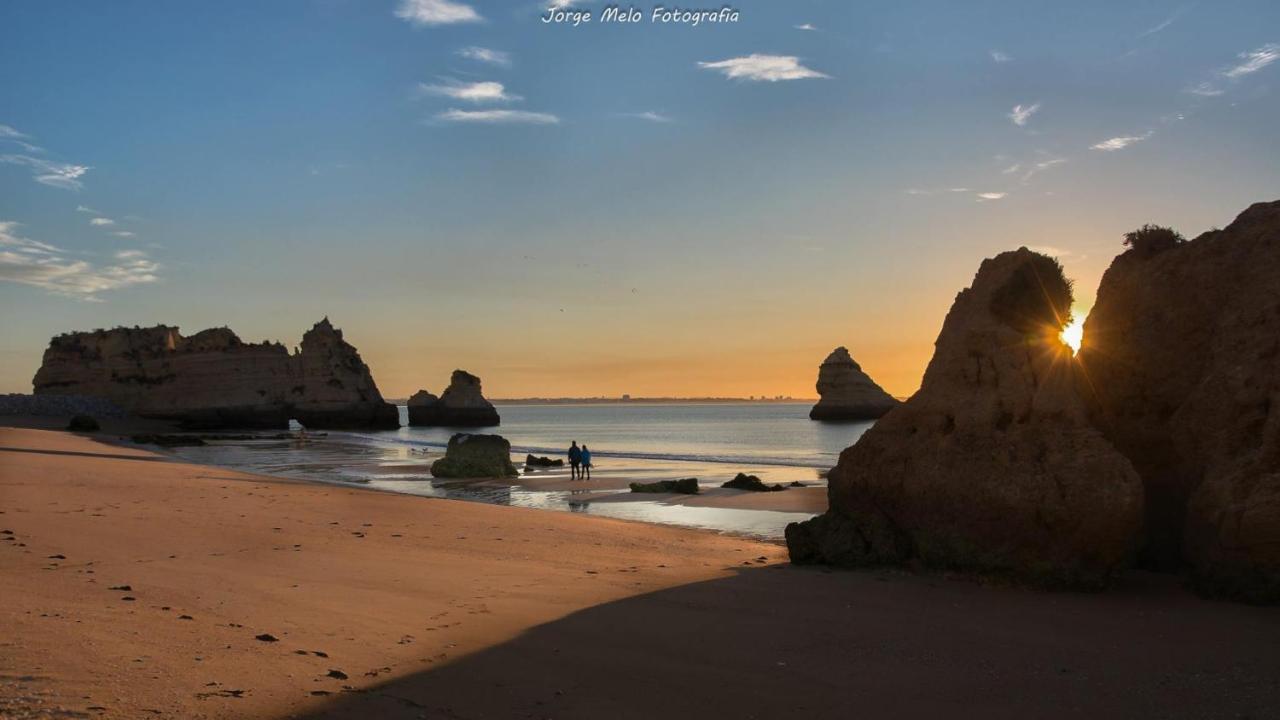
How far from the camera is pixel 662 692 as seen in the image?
22.2 feet

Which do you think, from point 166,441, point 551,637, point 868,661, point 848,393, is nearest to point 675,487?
point 551,637

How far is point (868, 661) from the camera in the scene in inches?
310

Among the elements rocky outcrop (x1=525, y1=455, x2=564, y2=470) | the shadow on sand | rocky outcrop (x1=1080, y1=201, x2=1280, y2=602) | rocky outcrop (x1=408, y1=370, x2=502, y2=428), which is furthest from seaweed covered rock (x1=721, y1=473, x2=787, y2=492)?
rocky outcrop (x1=408, y1=370, x2=502, y2=428)

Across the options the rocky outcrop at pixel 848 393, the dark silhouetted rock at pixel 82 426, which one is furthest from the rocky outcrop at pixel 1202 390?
the rocky outcrop at pixel 848 393

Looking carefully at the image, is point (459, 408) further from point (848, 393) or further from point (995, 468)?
point (995, 468)

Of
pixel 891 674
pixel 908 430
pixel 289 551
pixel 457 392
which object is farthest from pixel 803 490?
pixel 457 392

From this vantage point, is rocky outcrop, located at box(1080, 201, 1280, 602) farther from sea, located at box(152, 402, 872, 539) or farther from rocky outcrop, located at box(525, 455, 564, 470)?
rocky outcrop, located at box(525, 455, 564, 470)

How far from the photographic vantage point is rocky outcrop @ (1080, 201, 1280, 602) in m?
9.86

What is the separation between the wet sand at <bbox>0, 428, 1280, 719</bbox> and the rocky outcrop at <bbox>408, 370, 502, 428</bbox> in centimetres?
11112

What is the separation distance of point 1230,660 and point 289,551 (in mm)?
11384

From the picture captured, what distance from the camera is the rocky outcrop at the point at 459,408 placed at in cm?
12412

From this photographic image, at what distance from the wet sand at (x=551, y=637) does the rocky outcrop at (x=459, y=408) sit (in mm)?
111116

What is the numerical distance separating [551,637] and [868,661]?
293 centimetres

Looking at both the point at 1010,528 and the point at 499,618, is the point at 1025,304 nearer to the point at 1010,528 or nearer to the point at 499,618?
the point at 1010,528
